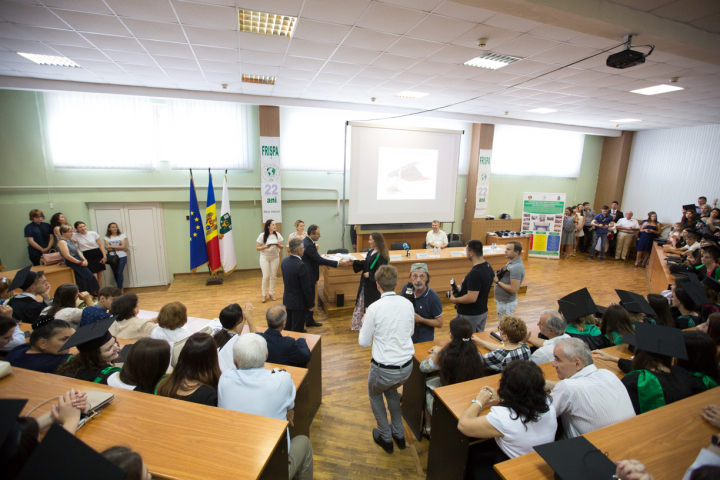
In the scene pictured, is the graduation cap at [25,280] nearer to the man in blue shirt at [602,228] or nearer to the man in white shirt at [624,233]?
the man in blue shirt at [602,228]

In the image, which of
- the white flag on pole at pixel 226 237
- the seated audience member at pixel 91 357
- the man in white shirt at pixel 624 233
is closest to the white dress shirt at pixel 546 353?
the seated audience member at pixel 91 357

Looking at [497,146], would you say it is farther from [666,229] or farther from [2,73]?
[2,73]

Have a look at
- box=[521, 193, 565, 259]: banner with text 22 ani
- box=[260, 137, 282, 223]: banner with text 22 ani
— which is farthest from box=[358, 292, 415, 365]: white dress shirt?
box=[521, 193, 565, 259]: banner with text 22 ani

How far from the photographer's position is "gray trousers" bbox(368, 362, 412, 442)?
2467mm

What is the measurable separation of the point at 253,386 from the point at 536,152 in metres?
11.2

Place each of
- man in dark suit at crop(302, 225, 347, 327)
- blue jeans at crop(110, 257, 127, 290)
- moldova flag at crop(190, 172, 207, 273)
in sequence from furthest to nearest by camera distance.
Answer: moldova flag at crop(190, 172, 207, 273) < blue jeans at crop(110, 257, 127, 290) < man in dark suit at crop(302, 225, 347, 327)

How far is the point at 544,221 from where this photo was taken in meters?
9.60

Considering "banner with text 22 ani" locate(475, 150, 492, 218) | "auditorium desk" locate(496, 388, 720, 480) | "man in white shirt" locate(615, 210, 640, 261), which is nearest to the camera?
"auditorium desk" locate(496, 388, 720, 480)

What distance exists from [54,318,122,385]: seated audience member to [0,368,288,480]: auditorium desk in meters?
0.16

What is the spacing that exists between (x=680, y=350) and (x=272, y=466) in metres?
2.65

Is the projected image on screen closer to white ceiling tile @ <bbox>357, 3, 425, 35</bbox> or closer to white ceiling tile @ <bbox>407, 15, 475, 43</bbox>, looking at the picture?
white ceiling tile @ <bbox>407, 15, 475, 43</bbox>

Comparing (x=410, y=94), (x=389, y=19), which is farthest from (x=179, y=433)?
(x=410, y=94)

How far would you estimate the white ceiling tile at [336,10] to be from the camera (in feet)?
9.35

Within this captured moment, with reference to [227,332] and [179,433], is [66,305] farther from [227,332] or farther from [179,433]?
[179,433]
